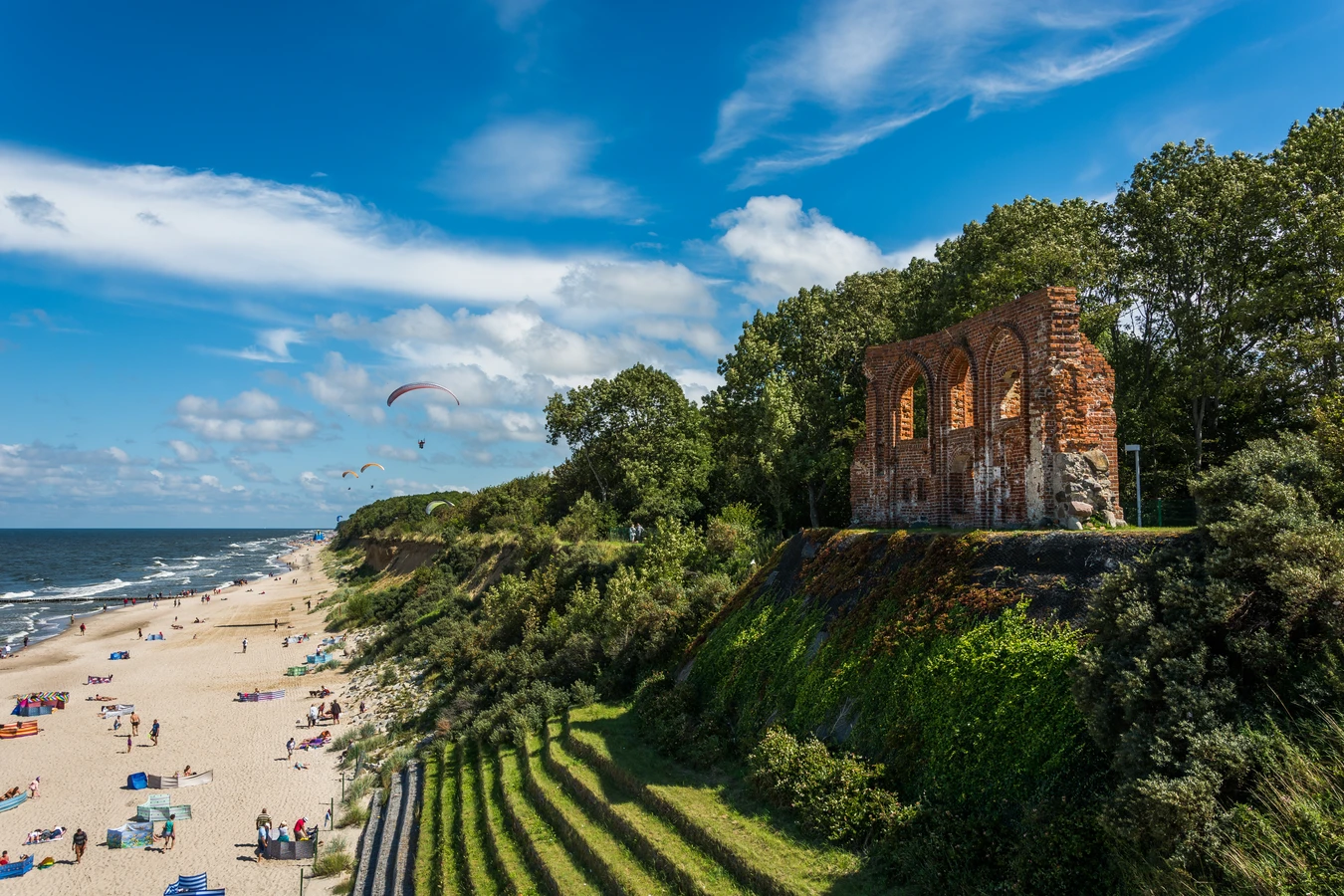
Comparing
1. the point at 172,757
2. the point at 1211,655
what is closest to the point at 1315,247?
the point at 1211,655

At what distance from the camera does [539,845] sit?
55.7 ft

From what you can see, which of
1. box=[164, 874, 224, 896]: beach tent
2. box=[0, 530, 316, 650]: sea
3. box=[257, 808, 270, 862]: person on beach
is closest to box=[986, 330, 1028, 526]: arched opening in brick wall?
box=[164, 874, 224, 896]: beach tent

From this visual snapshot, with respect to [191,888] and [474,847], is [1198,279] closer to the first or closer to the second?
[474,847]

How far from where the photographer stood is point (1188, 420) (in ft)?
98.3

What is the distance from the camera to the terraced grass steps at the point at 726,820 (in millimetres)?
12102

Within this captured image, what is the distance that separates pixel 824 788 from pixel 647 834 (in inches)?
142

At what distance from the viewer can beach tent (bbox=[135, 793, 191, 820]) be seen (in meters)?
25.2

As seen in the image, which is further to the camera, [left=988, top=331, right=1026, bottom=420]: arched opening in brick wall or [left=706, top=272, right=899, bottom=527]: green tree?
[left=706, top=272, right=899, bottom=527]: green tree

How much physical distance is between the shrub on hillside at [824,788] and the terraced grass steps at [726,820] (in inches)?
15.0

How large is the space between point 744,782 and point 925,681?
177 inches

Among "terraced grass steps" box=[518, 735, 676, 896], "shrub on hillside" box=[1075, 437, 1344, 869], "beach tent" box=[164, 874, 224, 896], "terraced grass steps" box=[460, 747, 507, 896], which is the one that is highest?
"shrub on hillside" box=[1075, 437, 1344, 869]

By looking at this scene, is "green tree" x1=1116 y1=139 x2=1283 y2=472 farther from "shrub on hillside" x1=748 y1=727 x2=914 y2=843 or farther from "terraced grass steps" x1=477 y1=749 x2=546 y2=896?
"terraced grass steps" x1=477 y1=749 x2=546 y2=896

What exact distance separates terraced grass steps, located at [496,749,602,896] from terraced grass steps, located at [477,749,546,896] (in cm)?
11

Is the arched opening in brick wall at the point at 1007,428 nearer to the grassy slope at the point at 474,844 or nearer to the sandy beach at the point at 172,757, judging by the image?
the grassy slope at the point at 474,844
